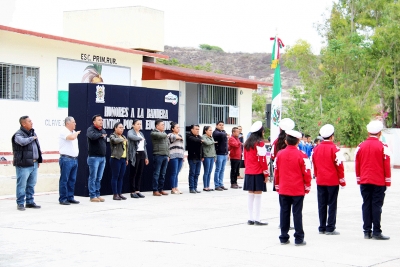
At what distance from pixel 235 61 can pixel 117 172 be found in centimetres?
8558

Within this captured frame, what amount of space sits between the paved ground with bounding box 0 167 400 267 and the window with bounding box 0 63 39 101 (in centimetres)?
520

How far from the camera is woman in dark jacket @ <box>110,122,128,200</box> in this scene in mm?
16359

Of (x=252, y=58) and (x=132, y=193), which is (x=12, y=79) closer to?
(x=132, y=193)

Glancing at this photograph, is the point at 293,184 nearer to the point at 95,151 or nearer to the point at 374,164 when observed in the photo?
the point at 374,164

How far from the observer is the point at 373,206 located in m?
11.3

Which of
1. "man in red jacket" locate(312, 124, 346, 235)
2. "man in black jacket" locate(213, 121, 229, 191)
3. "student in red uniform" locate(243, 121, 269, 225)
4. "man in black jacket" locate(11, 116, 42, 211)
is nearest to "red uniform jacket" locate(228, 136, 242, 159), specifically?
"man in black jacket" locate(213, 121, 229, 191)

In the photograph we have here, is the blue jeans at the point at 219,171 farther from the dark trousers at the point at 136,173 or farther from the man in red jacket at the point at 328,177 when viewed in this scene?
the man in red jacket at the point at 328,177

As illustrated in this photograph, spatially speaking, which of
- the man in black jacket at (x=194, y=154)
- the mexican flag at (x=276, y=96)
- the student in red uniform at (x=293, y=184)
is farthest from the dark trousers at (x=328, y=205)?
the mexican flag at (x=276, y=96)

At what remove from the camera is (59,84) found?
22.0 metres

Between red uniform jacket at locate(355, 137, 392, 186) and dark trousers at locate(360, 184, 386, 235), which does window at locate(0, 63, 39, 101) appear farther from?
dark trousers at locate(360, 184, 386, 235)

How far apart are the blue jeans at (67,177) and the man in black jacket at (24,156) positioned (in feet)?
2.76

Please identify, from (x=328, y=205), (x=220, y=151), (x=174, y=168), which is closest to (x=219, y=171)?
(x=220, y=151)

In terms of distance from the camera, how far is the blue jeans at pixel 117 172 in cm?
Answer: 1639

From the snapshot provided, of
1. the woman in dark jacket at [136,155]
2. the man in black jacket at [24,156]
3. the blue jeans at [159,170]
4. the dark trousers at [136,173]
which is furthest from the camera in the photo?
the blue jeans at [159,170]
